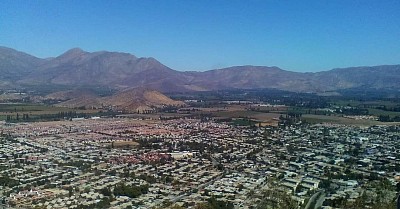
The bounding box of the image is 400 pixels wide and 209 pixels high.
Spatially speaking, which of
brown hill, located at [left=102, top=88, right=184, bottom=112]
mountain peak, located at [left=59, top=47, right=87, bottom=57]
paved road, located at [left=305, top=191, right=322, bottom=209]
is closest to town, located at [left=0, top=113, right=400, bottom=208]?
paved road, located at [left=305, top=191, right=322, bottom=209]

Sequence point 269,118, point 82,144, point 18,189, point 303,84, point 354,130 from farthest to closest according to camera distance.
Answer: point 303,84
point 269,118
point 354,130
point 82,144
point 18,189

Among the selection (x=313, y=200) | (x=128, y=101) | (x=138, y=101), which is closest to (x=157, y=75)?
(x=128, y=101)

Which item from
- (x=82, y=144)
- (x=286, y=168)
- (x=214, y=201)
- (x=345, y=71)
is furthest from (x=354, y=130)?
(x=345, y=71)

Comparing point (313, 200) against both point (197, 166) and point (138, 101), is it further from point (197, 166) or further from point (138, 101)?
point (138, 101)

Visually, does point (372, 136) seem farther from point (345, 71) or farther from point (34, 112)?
point (345, 71)

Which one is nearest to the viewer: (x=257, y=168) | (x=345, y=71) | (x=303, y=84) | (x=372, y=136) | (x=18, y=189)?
(x=18, y=189)

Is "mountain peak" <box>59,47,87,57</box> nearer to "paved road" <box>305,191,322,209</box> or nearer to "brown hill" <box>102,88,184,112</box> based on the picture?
"brown hill" <box>102,88,184,112</box>

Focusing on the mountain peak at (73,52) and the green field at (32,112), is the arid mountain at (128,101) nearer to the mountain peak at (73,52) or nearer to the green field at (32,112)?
the green field at (32,112)
